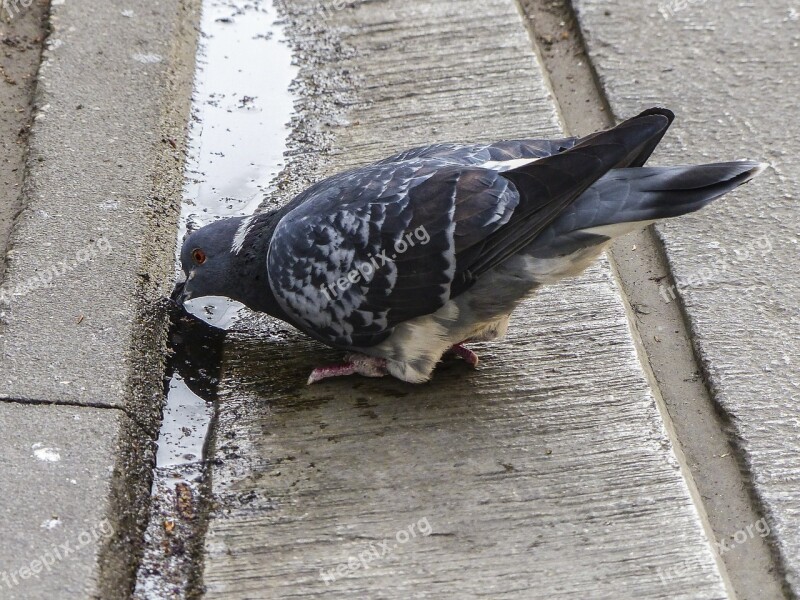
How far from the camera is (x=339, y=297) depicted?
368 cm

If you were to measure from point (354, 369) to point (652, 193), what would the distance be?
128 cm

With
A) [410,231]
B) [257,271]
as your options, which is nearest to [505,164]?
[410,231]

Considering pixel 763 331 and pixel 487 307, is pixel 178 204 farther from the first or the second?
pixel 763 331

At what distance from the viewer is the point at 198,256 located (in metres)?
4.03

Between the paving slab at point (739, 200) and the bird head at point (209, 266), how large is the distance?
178 cm

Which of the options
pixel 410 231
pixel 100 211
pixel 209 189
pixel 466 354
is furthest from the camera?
pixel 209 189

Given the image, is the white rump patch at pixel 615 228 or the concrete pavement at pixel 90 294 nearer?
the concrete pavement at pixel 90 294

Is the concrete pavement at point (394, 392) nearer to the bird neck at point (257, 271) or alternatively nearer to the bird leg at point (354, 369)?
the bird leg at point (354, 369)

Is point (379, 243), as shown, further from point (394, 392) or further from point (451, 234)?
point (394, 392)

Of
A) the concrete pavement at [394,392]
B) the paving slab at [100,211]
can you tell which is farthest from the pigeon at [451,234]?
the paving slab at [100,211]

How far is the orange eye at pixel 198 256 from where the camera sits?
403cm

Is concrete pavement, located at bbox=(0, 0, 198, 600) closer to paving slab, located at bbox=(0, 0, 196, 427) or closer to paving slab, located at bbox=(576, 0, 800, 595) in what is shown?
paving slab, located at bbox=(0, 0, 196, 427)

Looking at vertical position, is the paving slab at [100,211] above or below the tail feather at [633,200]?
below

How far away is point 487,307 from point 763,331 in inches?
46.0
